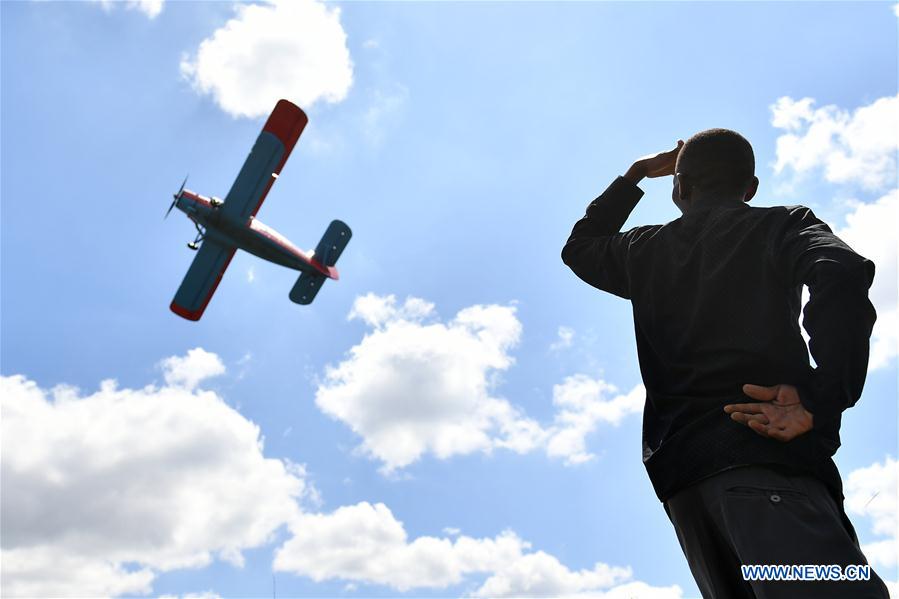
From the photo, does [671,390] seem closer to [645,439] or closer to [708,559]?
[645,439]

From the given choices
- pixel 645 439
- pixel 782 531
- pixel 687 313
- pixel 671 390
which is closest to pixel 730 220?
pixel 687 313

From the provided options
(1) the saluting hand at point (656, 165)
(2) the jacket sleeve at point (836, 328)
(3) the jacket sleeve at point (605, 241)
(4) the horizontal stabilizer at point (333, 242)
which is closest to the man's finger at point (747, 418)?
(2) the jacket sleeve at point (836, 328)

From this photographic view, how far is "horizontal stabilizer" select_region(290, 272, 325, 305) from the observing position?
88.2ft

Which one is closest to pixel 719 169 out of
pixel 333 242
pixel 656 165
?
pixel 656 165

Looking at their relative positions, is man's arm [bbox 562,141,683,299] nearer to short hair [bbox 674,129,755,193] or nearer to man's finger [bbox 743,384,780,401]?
short hair [bbox 674,129,755,193]

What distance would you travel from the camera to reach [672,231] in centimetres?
227

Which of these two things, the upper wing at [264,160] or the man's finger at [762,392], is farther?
the upper wing at [264,160]

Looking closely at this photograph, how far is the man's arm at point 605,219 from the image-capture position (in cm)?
260

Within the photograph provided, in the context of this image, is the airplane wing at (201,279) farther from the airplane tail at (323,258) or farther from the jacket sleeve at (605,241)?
the jacket sleeve at (605,241)

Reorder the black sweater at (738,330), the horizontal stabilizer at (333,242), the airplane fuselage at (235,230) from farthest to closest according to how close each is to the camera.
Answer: the horizontal stabilizer at (333,242), the airplane fuselage at (235,230), the black sweater at (738,330)

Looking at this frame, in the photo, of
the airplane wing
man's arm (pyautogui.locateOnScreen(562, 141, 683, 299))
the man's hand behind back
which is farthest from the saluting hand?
the airplane wing

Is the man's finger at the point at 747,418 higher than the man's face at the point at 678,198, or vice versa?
the man's face at the point at 678,198

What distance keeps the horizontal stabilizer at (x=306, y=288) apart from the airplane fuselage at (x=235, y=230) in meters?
3.09

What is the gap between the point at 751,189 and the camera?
7.73 feet
